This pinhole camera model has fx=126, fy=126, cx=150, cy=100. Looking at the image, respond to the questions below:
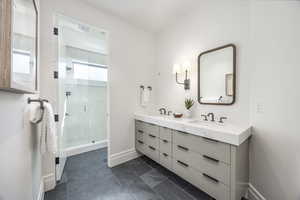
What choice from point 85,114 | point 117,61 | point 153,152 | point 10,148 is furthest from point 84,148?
point 10,148

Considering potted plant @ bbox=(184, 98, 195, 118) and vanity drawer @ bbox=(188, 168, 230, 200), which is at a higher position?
potted plant @ bbox=(184, 98, 195, 118)

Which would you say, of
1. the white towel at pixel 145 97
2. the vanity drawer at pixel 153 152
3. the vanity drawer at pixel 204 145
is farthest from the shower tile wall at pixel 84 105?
the vanity drawer at pixel 204 145

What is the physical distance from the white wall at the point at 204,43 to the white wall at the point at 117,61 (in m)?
0.39

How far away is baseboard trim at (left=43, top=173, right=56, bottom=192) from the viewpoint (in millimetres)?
1624

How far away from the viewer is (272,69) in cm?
124

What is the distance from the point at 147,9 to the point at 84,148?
9.92ft

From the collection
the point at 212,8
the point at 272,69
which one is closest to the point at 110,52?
the point at 212,8

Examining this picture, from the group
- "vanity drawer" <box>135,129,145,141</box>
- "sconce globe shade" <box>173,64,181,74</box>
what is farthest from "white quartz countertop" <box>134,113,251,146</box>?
"sconce globe shade" <box>173,64,181,74</box>

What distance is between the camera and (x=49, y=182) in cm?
165

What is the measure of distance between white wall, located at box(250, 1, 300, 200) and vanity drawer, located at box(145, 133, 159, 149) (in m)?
1.22

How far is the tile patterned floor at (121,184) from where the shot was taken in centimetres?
154

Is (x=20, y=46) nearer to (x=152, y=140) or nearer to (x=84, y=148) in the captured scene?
(x=152, y=140)

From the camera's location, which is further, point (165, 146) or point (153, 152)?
point (153, 152)

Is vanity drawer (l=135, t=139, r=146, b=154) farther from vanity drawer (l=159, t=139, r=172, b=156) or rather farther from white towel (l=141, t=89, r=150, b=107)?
white towel (l=141, t=89, r=150, b=107)
